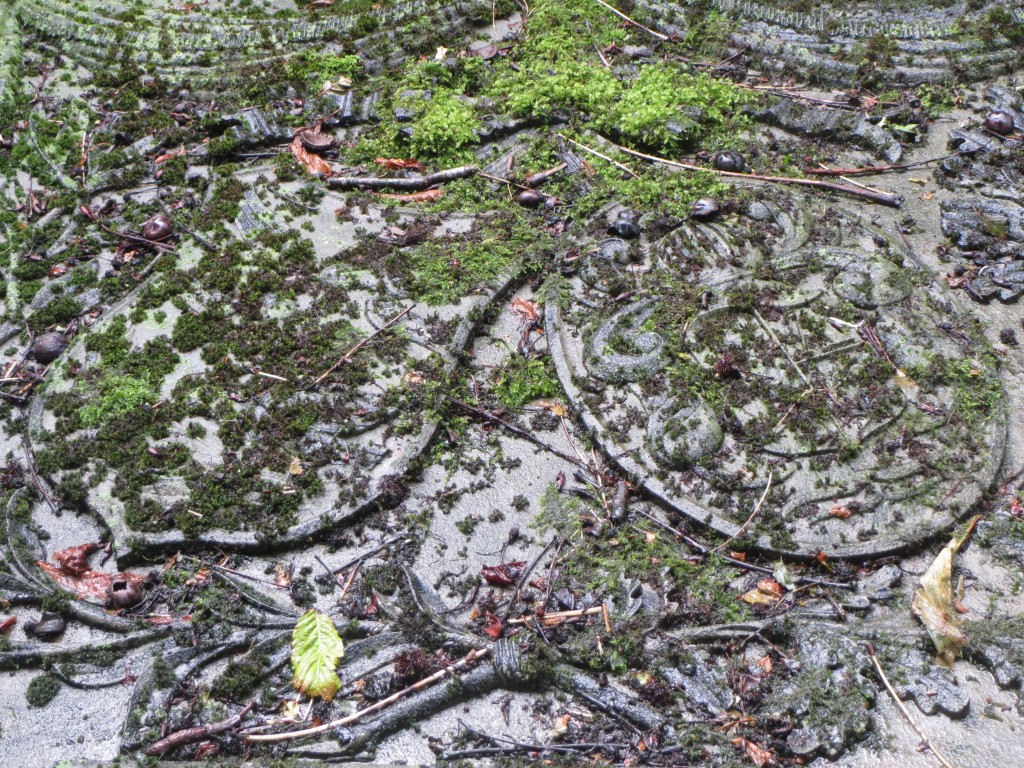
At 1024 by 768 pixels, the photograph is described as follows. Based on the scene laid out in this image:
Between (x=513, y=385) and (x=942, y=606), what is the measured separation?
2580 mm

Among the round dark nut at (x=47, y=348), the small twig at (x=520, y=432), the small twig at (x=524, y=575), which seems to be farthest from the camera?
the round dark nut at (x=47, y=348)

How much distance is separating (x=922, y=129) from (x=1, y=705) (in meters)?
7.11

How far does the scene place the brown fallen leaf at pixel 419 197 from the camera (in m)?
6.20

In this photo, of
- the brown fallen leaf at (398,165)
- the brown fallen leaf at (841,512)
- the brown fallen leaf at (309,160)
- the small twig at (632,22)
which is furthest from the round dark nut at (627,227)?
the small twig at (632,22)

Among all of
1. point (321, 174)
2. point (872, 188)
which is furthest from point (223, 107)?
point (872, 188)

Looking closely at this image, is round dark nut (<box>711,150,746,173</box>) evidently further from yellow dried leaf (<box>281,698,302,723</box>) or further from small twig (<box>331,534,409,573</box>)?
yellow dried leaf (<box>281,698,302,723</box>)

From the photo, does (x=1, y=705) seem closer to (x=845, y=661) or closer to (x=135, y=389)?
(x=135, y=389)

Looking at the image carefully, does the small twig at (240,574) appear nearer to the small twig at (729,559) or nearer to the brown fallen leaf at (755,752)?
the small twig at (729,559)

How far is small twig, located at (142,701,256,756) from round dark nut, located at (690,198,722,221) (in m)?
4.20

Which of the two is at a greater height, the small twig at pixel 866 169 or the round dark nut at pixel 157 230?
the small twig at pixel 866 169

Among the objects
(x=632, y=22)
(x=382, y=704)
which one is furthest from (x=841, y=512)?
(x=632, y=22)

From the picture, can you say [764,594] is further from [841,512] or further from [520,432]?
[520,432]

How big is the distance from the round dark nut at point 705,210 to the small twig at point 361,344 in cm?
209

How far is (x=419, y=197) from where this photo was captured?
6.23 m
